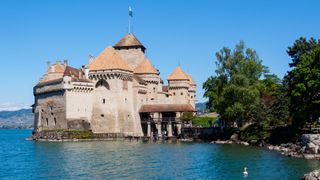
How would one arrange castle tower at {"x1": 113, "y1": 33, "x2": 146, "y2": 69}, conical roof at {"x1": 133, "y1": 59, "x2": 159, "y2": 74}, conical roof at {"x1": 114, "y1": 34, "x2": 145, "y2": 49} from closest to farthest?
1. conical roof at {"x1": 133, "y1": 59, "x2": 159, "y2": 74}
2. castle tower at {"x1": 113, "y1": 33, "x2": 146, "y2": 69}
3. conical roof at {"x1": 114, "y1": 34, "x2": 145, "y2": 49}

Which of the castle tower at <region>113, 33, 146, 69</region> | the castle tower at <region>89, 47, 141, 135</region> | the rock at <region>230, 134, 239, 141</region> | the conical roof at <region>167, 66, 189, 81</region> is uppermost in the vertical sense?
the castle tower at <region>113, 33, 146, 69</region>

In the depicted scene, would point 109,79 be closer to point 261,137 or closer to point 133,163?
point 261,137

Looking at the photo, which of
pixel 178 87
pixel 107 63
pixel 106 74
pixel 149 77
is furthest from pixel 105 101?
pixel 178 87

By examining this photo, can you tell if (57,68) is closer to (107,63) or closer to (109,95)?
(107,63)

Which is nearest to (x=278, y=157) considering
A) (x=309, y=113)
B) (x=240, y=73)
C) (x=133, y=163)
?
(x=309, y=113)

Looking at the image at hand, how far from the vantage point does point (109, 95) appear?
75.7 m

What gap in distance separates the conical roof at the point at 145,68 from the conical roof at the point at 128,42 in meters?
5.44

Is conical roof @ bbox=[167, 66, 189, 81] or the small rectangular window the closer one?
the small rectangular window

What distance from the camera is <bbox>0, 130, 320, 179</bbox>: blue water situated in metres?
34.6

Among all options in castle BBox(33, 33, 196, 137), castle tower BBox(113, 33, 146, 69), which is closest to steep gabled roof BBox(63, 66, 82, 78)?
castle BBox(33, 33, 196, 137)

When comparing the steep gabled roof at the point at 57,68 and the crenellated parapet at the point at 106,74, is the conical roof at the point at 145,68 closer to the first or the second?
the crenellated parapet at the point at 106,74

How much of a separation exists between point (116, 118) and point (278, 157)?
3632 centimetres

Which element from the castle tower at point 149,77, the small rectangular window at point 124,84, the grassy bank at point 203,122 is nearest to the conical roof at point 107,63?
the small rectangular window at point 124,84

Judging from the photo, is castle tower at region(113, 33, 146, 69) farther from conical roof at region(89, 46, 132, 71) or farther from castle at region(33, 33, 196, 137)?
conical roof at region(89, 46, 132, 71)
